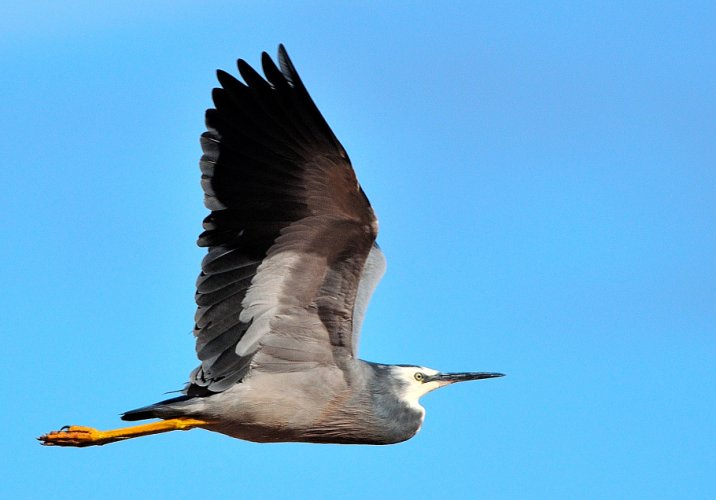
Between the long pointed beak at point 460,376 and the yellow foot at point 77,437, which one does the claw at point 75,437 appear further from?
the long pointed beak at point 460,376

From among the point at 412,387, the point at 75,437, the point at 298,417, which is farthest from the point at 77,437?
the point at 412,387

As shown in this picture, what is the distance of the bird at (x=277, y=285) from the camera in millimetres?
12219

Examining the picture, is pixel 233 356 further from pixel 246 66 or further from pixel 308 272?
pixel 246 66

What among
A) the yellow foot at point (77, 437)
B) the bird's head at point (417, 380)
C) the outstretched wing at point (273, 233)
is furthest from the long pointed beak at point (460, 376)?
the yellow foot at point (77, 437)

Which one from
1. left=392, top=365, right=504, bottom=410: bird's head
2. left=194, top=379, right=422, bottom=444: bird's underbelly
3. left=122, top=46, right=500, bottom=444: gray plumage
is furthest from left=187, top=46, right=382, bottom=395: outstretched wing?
left=392, top=365, right=504, bottom=410: bird's head

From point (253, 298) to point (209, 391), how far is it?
0.88m

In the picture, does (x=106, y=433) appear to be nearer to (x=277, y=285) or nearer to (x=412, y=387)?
(x=277, y=285)

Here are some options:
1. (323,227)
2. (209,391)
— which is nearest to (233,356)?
(209,391)

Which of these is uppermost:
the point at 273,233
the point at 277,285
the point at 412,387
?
the point at 273,233

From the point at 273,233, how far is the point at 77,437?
2.41m

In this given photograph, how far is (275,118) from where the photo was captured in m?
12.3

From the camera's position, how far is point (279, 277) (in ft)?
41.1

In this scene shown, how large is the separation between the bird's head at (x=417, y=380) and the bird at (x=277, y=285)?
23 centimetres

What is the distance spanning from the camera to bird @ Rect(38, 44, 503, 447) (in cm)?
1222
